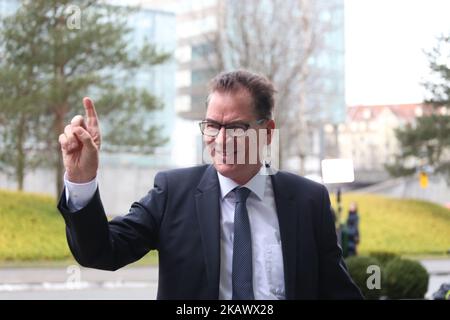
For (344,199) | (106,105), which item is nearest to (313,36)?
(344,199)

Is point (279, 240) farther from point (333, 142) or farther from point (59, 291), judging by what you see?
point (333, 142)

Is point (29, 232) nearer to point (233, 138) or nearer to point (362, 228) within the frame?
point (362, 228)

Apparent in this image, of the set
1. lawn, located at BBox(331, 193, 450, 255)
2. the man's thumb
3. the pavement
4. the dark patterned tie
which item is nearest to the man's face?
the dark patterned tie

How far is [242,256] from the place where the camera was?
7.34 feet

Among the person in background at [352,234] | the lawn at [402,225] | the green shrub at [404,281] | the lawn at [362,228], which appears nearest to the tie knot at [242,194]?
the green shrub at [404,281]

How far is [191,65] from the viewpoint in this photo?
40500 millimetres

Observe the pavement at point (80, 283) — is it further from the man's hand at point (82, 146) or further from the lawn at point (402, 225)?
the man's hand at point (82, 146)

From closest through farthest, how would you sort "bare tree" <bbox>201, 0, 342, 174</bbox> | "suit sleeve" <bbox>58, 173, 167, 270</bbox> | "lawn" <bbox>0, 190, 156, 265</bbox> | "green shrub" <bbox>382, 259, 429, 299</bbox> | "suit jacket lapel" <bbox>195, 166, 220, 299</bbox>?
"suit sleeve" <bbox>58, 173, 167, 270</bbox> → "suit jacket lapel" <bbox>195, 166, 220, 299</bbox> → "green shrub" <bbox>382, 259, 429, 299</bbox> → "lawn" <bbox>0, 190, 156, 265</bbox> → "bare tree" <bbox>201, 0, 342, 174</bbox>

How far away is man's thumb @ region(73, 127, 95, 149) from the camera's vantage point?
6.31 ft

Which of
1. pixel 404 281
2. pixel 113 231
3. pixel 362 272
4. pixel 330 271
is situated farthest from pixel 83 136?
pixel 404 281

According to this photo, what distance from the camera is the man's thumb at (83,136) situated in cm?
192

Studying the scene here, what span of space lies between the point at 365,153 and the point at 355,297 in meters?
53.3

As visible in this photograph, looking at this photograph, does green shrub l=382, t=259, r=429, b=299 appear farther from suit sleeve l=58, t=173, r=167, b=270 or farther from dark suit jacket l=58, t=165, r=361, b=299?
suit sleeve l=58, t=173, r=167, b=270

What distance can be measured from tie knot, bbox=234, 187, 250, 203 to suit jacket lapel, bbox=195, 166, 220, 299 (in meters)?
0.06
